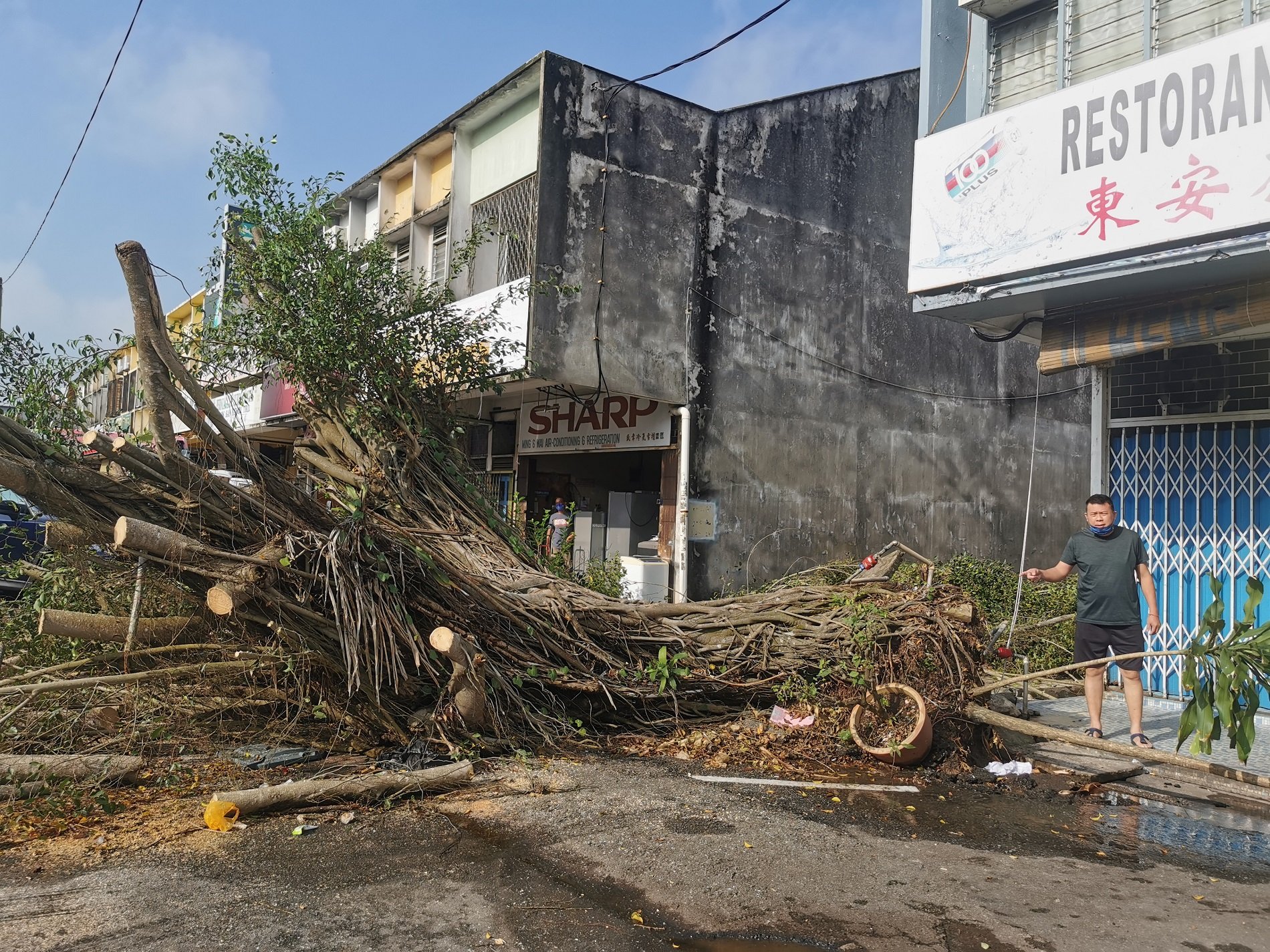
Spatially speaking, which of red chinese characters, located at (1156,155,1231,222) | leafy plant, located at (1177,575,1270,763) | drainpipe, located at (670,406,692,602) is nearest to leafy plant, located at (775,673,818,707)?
leafy plant, located at (1177,575,1270,763)

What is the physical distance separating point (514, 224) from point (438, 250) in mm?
3101

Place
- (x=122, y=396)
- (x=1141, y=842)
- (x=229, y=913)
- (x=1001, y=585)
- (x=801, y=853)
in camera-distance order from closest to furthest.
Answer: (x=229, y=913) < (x=801, y=853) < (x=1141, y=842) < (x=1001, y=585) < (x=122, y=396)

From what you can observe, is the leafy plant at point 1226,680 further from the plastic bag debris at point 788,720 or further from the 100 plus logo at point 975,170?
the 100 plus logo at point 975,170

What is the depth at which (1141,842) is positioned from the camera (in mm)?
4723

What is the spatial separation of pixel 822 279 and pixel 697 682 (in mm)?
8626

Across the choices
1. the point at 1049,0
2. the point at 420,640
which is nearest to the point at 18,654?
the point at 420,640

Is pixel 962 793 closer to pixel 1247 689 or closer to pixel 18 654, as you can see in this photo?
pixel 1247 689

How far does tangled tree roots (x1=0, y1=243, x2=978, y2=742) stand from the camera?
5043 millimetres

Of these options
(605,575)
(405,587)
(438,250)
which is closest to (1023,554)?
(605,575)

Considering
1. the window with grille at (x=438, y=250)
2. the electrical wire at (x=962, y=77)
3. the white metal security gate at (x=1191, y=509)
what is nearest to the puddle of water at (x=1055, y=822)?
the white metal security gate at (x=1191, y=509)

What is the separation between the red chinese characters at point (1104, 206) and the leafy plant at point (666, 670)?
4669 millimetres

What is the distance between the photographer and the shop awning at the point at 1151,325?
6.84 metres

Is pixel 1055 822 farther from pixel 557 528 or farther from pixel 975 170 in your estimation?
pixel 557 528

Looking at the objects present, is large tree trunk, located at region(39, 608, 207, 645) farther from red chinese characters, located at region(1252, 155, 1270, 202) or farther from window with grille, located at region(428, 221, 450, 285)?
window with grille, located at region(428, 221, 450, 285)
